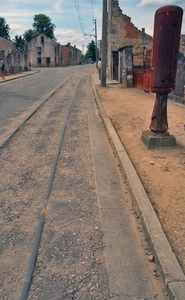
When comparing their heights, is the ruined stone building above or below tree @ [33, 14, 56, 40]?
below

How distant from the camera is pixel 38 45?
238 feet

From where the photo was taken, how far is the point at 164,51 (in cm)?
505

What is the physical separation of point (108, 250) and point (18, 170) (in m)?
2.54

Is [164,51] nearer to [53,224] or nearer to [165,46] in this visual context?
[165,46]

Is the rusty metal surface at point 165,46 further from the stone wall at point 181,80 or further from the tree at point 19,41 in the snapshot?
the tree at point 19,41

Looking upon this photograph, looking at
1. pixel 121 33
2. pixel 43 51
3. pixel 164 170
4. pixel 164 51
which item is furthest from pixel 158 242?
pixel 43 51

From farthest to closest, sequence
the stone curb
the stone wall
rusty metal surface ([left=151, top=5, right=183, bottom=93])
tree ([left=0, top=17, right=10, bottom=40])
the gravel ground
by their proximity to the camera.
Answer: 1. tree ([left=0, top=17, right=10, bottom=40])
2. the stone wall
3. rusty metal surface ([left=151, top=5, right=183, bottom=93])
4. the gravel ground
5. the stone curb

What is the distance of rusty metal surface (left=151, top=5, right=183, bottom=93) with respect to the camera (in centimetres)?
489

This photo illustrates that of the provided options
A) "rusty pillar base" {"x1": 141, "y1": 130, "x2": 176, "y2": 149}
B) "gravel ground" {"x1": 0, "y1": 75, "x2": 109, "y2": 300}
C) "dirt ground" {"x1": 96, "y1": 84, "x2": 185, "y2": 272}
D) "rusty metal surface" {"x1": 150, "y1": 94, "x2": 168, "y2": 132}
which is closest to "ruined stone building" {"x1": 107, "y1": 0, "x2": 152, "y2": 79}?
"dirt ground" {"x1": 96, "y1": 84, "x2": 185, "y2": 272}

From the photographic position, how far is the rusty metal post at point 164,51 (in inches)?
193

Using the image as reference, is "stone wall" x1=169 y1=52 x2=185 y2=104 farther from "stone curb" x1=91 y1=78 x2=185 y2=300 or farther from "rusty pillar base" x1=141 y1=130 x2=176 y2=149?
"stone curb" x1=91 y1=78 x2=185 y2=300

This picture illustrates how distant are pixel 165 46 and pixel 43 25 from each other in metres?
104

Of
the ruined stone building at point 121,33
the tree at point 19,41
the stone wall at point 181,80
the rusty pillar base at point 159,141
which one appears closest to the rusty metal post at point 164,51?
the rusty pillar base at point 159,141

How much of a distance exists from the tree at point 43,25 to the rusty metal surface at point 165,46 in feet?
334
